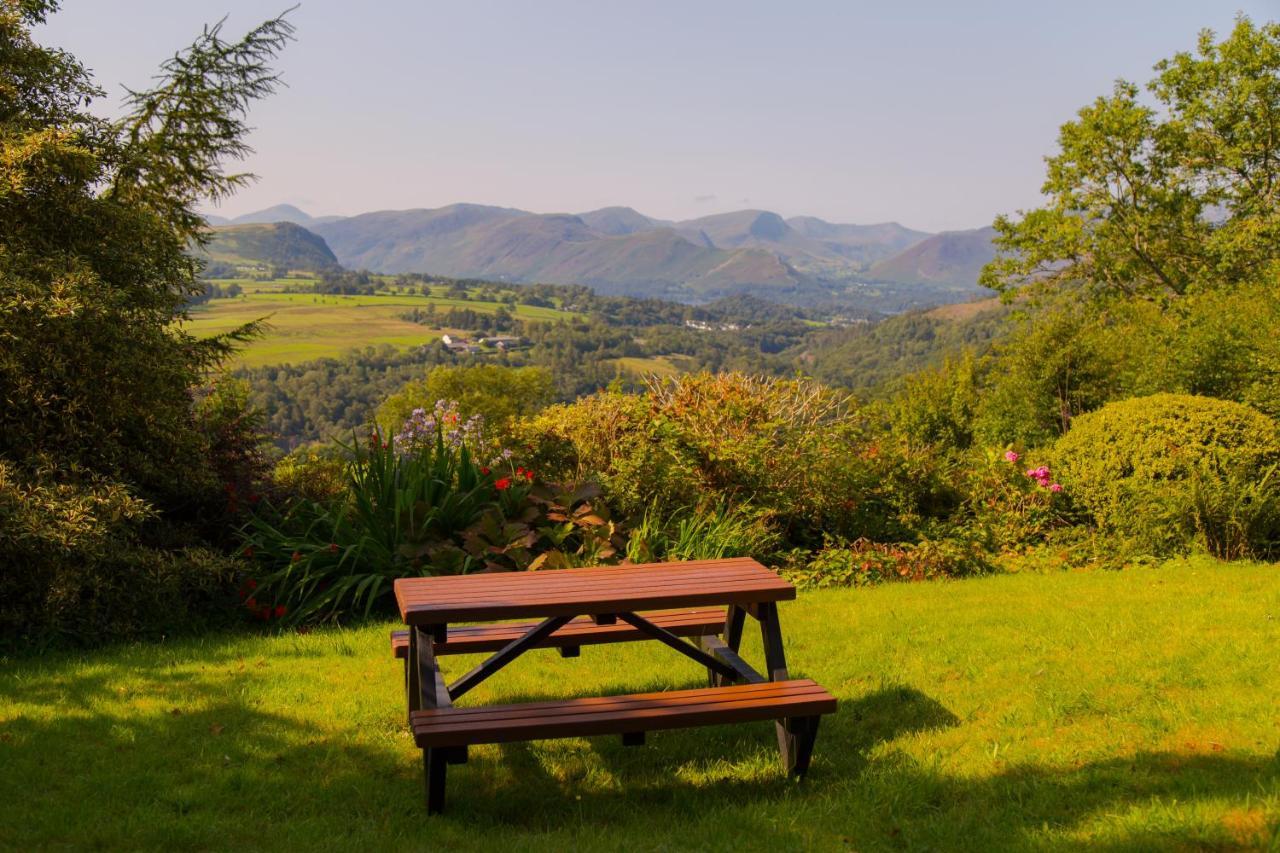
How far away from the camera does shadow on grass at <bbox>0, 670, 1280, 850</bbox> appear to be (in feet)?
9.91

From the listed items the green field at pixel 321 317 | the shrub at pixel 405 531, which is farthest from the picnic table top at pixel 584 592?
the green field at pixel 321 317

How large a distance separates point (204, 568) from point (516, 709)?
10.8 feet

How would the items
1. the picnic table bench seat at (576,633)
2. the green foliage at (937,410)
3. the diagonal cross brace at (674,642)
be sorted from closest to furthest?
1. the diagonal cross brace at (674,642)
2. the picnic table bench seat at (576,633)
3. the green foliage at (937,410)

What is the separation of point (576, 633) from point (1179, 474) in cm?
567

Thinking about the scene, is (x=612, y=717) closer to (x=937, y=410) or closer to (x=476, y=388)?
(x=937, y=410)

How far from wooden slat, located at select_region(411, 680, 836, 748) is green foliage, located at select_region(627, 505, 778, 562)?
3.13 meters

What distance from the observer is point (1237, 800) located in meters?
2.94

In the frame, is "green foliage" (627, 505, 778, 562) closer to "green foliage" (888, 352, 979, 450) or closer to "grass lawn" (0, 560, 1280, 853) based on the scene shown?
"grass lawn" (0, 560, 1280, 853)

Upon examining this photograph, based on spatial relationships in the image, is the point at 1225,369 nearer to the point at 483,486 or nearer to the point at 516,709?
the point at 483,486

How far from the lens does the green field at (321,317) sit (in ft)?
316

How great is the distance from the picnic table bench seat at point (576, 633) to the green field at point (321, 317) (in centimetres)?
8201

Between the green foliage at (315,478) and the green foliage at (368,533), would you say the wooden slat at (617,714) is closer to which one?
the green foliage at (368,533)

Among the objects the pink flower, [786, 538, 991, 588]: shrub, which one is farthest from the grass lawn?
the pink flower

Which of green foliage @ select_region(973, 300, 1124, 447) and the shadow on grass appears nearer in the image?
the shadow on grass
